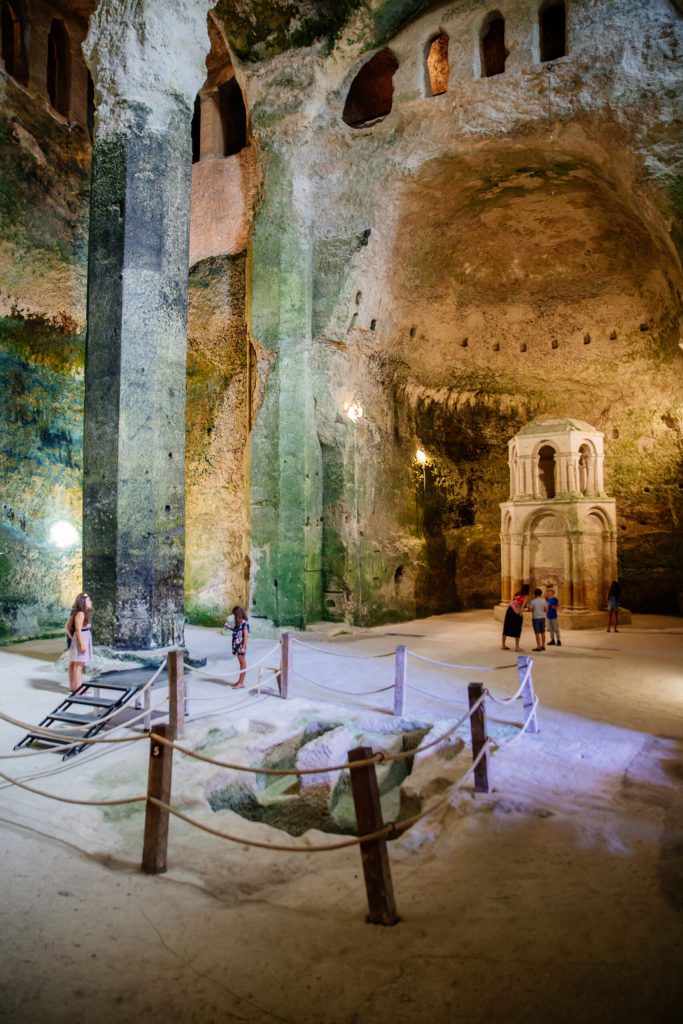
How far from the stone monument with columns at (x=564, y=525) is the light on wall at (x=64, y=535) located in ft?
31.2

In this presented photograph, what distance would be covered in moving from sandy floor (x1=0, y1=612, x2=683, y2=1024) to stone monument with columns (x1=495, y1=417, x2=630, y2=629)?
7309 millimetres

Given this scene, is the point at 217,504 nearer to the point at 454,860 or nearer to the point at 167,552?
the point at 167,552

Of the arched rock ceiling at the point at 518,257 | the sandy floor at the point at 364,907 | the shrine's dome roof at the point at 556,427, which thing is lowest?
the sandy floor at the point at 364,907

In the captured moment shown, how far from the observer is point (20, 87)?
41.8ft

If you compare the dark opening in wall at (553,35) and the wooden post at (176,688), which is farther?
the dark opening in wall at (553,35)

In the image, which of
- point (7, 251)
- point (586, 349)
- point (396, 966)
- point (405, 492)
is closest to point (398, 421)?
point (405, 492)

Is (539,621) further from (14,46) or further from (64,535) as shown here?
(14,46)

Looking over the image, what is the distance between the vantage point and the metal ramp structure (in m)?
5.88

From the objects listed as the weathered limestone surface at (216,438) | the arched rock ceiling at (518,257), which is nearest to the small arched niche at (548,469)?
the arched rock ceiling at (518,257)

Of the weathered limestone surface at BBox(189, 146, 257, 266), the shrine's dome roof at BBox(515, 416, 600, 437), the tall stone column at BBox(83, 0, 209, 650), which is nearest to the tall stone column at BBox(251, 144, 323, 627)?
the weathered limestone surface at BBox(189, 146, 257, 266)

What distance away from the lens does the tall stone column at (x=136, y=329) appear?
8586 mm

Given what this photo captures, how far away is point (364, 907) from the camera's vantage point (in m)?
3.54

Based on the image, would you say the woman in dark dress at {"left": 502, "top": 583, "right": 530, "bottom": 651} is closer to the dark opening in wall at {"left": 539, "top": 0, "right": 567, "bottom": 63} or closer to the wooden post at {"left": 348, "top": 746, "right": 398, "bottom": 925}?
the wooden post at {"left": 348, "top": 746, "right": 398, "bottom": 925}

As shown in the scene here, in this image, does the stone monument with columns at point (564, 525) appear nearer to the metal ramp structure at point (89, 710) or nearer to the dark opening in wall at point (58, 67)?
the metal ramp structure at point (89, 710)
